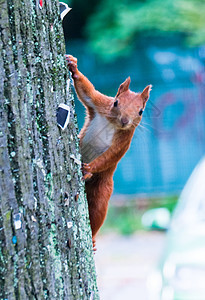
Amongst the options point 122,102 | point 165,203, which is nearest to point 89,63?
point 165,203

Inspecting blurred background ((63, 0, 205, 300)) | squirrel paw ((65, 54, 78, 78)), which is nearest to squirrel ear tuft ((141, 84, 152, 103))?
squirrel paw ((65, 54, 78, 78))

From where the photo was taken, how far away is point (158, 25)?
36.4 ft

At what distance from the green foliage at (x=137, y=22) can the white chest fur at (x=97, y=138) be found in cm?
833

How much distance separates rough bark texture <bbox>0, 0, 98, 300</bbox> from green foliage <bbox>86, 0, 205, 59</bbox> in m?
9.13

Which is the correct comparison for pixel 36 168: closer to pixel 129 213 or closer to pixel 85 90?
pixel 85 90

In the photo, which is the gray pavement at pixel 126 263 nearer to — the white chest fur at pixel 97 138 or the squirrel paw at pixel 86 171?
the white chest fur at pixel 97 138

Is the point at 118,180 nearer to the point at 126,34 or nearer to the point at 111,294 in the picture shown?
the point at 126,34

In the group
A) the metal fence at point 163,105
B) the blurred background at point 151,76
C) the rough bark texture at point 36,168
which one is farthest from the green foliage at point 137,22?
the rough bark texture at point 36,168

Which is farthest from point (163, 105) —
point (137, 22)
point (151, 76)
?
point (137, 22)

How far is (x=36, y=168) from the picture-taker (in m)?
1.73

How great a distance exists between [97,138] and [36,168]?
85 cm

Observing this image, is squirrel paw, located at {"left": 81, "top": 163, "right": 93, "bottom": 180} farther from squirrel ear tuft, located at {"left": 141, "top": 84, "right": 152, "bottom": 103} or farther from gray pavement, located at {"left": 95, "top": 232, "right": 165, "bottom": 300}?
gray pavement, located at {"left": 95, "top": 232, "right": 165, "bottom": 300}

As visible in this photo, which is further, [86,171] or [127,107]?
[127,107]

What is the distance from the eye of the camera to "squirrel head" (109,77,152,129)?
2508 mm
